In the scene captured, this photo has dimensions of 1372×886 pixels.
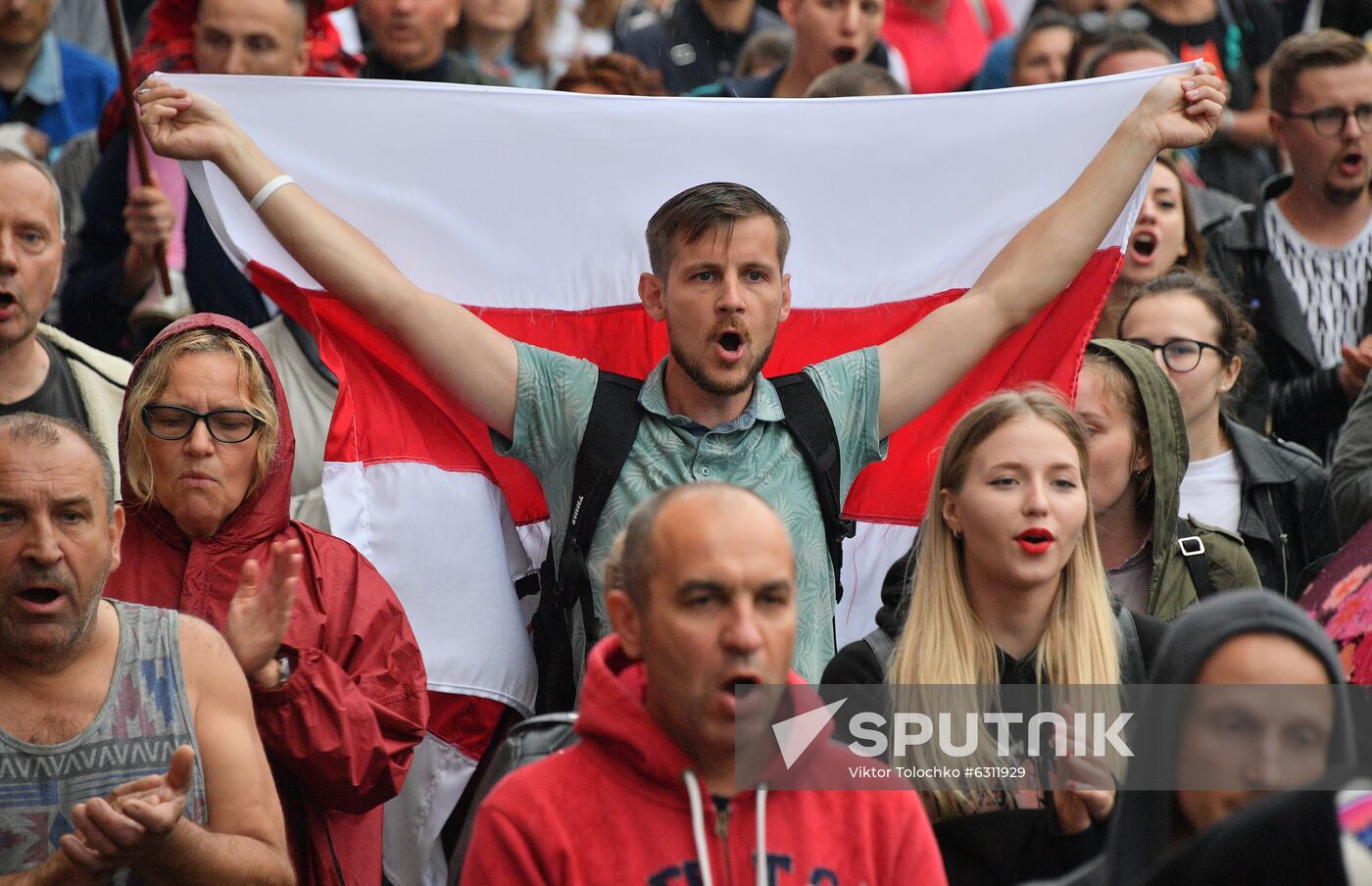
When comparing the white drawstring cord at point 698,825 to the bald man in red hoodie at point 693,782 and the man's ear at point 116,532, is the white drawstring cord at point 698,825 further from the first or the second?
→ the man's ear at point 116,532

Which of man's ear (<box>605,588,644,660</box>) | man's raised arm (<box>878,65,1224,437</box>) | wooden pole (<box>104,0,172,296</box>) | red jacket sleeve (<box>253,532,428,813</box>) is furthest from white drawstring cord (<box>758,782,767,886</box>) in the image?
Result: wooden pole (<box>104,0,172,296</box>)

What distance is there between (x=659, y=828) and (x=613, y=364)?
2.45m

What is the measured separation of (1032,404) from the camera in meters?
4.37

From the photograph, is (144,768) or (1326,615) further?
(1326,615)

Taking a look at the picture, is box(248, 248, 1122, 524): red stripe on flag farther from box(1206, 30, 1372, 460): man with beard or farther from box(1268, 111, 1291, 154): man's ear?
box(1268, 111, 1291, 154): man's ear

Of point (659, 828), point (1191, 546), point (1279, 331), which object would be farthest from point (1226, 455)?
point (659, 828)

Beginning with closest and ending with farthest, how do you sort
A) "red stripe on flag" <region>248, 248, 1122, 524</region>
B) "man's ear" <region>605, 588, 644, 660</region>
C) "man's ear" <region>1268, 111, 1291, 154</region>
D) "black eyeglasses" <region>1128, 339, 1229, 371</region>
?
"man's ear" <region>605, 588, 644, 660</region> < "red stripe on flag" <region>248, 248, 1122, 524</region> < "black eyeglasses" <region>1128, 339, 1229, 371</region> < "man's ear" <region>1268, 111, 1291, 154</region>

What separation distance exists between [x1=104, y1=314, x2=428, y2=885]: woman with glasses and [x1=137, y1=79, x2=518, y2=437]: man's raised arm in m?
0.29

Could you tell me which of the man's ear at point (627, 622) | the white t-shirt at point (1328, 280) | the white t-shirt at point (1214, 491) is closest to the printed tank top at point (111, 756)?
the man's ear at point (627, 622)

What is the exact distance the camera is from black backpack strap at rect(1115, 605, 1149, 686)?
13.6 feet

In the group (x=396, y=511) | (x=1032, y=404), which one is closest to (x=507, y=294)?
(x=396, y=511)

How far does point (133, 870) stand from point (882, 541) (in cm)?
242

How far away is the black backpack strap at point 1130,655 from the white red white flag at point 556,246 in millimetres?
1184

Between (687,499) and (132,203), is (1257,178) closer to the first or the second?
(132,203)
